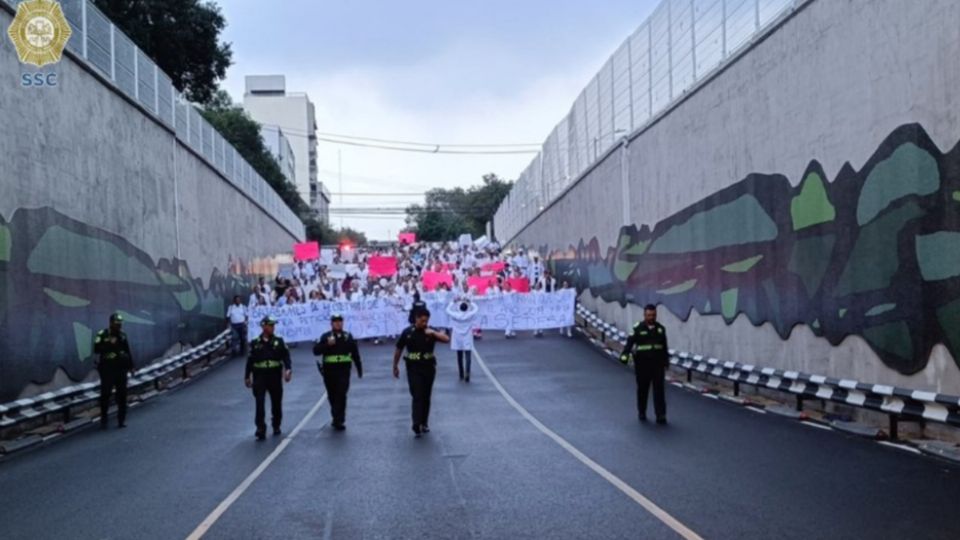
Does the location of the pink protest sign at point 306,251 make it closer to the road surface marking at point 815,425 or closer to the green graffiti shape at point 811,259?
the green graffiti shape at point 811,259

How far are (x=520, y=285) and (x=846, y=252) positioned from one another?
72.7 ft

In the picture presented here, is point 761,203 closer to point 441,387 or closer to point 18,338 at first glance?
point 441,387

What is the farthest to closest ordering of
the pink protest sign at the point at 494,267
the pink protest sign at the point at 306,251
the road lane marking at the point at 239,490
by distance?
the pink protest sign at the point at 306,251 < the pink protest sign at the point at 494,267 < the road lane marking at the point at 239,490

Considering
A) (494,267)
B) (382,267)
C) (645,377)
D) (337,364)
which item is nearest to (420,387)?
(337,364)

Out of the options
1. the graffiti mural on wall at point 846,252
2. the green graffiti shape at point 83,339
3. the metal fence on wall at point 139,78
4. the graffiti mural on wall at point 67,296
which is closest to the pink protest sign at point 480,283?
the metal fence on wall at point 139,78

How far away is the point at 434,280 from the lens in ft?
125

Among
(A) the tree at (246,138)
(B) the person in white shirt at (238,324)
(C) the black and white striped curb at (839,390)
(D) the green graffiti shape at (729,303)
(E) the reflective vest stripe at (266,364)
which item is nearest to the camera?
(C) the black and white striped curb at (839,390)

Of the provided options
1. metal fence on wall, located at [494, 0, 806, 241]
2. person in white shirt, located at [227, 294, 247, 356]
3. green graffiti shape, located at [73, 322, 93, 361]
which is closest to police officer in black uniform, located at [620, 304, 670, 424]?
metal fence on wall, located at [494, 0, 806, 241]

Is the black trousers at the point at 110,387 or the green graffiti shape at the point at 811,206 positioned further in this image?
the black trousers at the point at 110,387

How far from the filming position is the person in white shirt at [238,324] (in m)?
30.4

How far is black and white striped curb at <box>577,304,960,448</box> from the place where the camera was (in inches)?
452

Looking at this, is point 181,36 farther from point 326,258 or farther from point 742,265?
point 742,265

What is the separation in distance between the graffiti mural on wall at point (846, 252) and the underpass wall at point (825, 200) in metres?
0.03

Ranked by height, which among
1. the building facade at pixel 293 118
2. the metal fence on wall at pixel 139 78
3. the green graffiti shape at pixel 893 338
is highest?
the building facade at pixel 293 118
